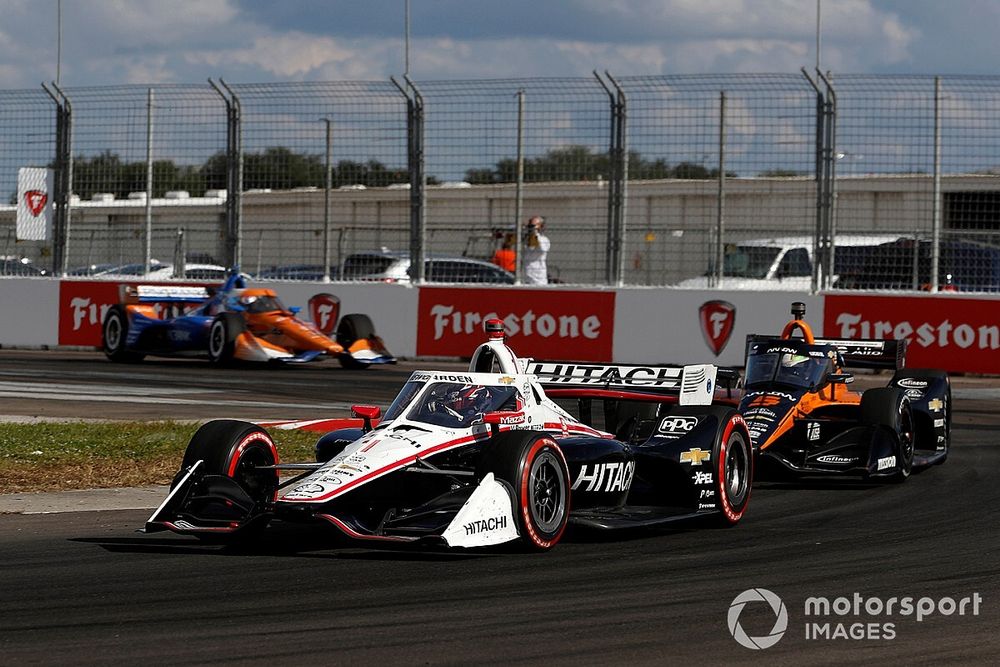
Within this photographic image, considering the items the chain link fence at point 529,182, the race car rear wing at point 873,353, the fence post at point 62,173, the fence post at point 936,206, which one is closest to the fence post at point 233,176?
the chain link fence at point 529,182

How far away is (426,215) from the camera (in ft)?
78.4

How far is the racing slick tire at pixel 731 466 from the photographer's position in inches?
398

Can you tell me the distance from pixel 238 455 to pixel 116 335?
15.0m

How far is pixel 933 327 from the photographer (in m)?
21.0

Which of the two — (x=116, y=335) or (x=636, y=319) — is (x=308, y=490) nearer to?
(x=636, y=319)

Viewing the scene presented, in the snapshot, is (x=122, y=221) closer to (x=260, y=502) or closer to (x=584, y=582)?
(x=260, y=502)

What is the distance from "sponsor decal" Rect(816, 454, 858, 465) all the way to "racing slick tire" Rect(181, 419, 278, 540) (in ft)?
15.2

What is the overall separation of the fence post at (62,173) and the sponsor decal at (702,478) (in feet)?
59.7

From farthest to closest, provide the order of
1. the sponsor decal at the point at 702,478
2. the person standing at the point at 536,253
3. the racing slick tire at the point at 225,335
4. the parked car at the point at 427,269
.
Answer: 1. the parked car at the point at 427,269
2. the person standing at the point at 536,253
3. the racing slick tire at the point at 225,335
4. the sponsor decal at the point at 702,478

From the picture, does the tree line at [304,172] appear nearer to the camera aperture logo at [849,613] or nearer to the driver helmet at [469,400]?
the driver helmet at [469,400]

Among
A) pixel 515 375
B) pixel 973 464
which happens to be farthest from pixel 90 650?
pixel 973 464

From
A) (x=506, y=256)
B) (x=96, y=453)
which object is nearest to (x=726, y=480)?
(x=96, y=453)

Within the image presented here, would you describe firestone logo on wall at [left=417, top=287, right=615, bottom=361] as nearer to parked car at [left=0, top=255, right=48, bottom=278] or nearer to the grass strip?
parked car at [left=0, top=255, right=48, bottom=278]

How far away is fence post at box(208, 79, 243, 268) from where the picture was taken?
2489cm
